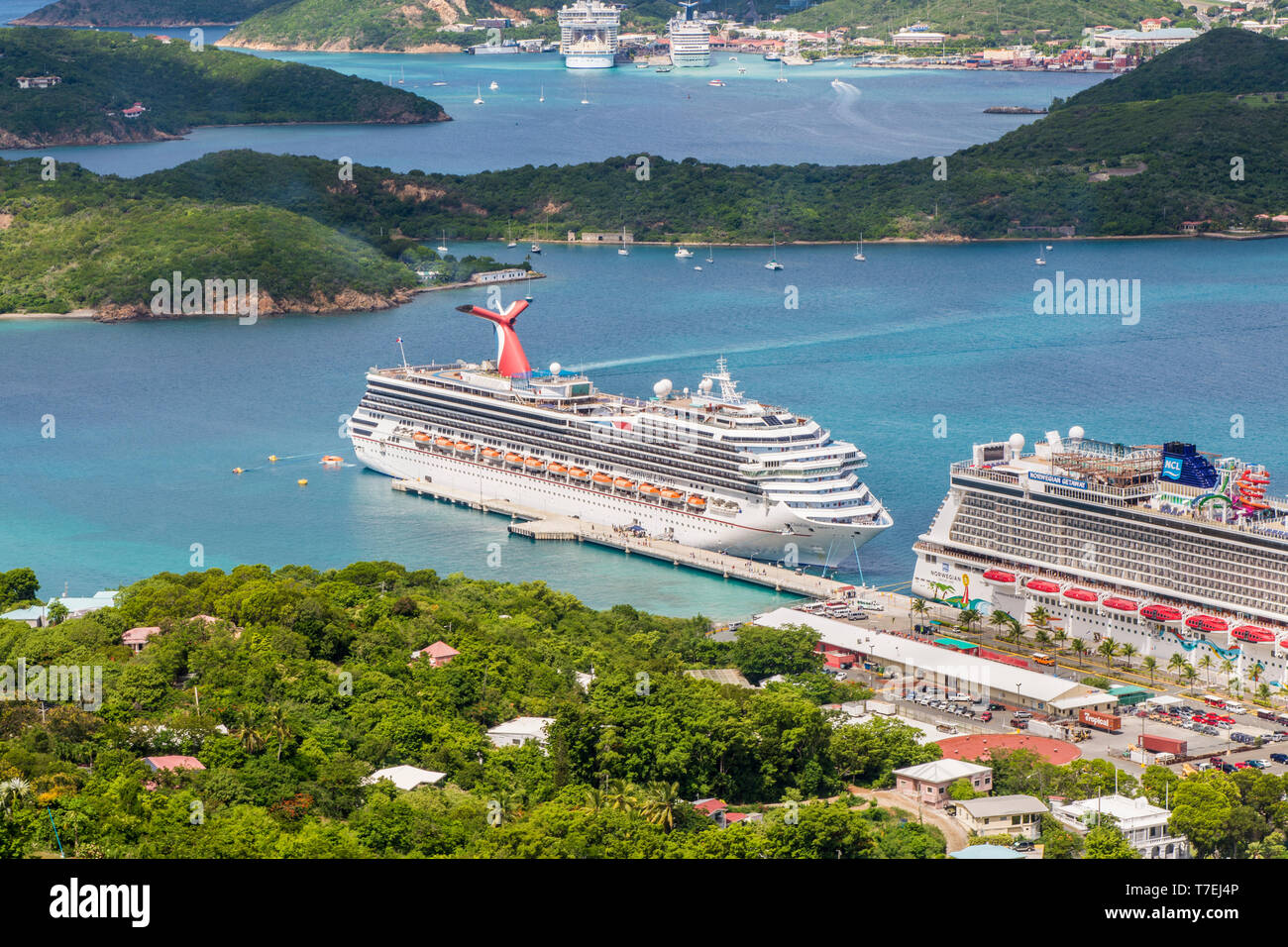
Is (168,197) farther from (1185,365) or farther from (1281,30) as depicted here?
(1281,30)

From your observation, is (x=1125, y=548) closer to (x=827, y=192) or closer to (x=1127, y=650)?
(x=1127, y=650)

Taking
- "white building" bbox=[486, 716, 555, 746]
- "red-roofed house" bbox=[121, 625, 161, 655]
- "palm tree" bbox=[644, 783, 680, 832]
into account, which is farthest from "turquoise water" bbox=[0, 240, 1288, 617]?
"palm tree" bbox=[644, 783, 680, 832]

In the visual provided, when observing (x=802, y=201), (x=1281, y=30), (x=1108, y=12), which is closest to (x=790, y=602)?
(x=802, y=201)

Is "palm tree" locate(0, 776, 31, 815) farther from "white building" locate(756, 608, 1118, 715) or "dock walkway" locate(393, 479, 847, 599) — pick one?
"dock walkway" locate(393, 479, 847, 599)

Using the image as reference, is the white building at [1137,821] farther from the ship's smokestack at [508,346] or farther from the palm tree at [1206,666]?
the ship's smokestack at [508,346]

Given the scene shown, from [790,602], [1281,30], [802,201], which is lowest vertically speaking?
[790,602]
